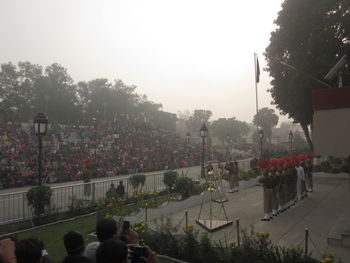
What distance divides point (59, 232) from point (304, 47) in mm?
21892

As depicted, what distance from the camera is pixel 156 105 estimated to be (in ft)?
302

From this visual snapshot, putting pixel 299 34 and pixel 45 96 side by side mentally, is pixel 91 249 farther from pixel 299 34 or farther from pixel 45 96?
pixel 45 96

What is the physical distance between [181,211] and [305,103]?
54.1ft

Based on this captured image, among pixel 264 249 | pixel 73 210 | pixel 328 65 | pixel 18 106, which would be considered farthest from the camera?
pixel 18 106

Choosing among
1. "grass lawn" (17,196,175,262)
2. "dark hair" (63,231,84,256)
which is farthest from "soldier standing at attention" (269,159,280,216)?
"dark hair" (63,231,84,256)

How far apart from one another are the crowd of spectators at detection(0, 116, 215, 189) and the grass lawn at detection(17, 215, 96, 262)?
11.5 m

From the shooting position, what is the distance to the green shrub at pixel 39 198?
400 inches

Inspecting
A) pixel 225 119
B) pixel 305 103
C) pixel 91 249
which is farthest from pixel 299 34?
pixel 225 119

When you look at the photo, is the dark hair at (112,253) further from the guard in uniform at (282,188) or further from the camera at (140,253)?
the guard in uniform at (282,188)

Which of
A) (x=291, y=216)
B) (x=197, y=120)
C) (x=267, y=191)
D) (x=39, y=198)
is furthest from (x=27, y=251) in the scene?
(x=197, y=120)

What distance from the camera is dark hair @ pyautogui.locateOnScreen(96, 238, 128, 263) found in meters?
2.86

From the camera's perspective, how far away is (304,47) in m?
23.7

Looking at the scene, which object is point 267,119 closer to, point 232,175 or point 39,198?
point 232,175

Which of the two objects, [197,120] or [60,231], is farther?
[197,120]
